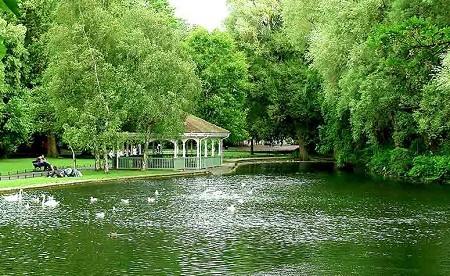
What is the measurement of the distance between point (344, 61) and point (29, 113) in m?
27.9

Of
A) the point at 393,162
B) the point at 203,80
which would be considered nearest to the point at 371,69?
the point at 393,162

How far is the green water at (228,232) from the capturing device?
619 inches

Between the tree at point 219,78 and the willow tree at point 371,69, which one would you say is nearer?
the willow tree at point 371,69

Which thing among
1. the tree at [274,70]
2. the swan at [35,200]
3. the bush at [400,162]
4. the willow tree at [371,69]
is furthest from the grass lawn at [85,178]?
the tree at [274,70]

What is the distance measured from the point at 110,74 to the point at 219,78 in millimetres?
19587

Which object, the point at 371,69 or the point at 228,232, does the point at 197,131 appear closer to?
the point at 371,69

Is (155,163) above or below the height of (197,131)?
below

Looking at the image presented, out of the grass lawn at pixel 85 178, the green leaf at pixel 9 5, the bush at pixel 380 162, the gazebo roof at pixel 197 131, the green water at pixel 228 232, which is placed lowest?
the green water at pixel 228 232

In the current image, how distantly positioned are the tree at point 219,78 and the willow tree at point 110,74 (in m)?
14.4

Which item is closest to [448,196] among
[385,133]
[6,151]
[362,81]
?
[362,81]

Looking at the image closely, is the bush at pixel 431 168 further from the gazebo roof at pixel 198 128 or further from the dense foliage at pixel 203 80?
the gazebo roof at pixel 198 128

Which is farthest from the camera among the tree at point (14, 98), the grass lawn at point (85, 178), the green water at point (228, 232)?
the tree at point (14, 98)

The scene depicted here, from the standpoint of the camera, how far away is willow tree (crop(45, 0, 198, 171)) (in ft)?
134

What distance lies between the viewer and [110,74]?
41.7m
